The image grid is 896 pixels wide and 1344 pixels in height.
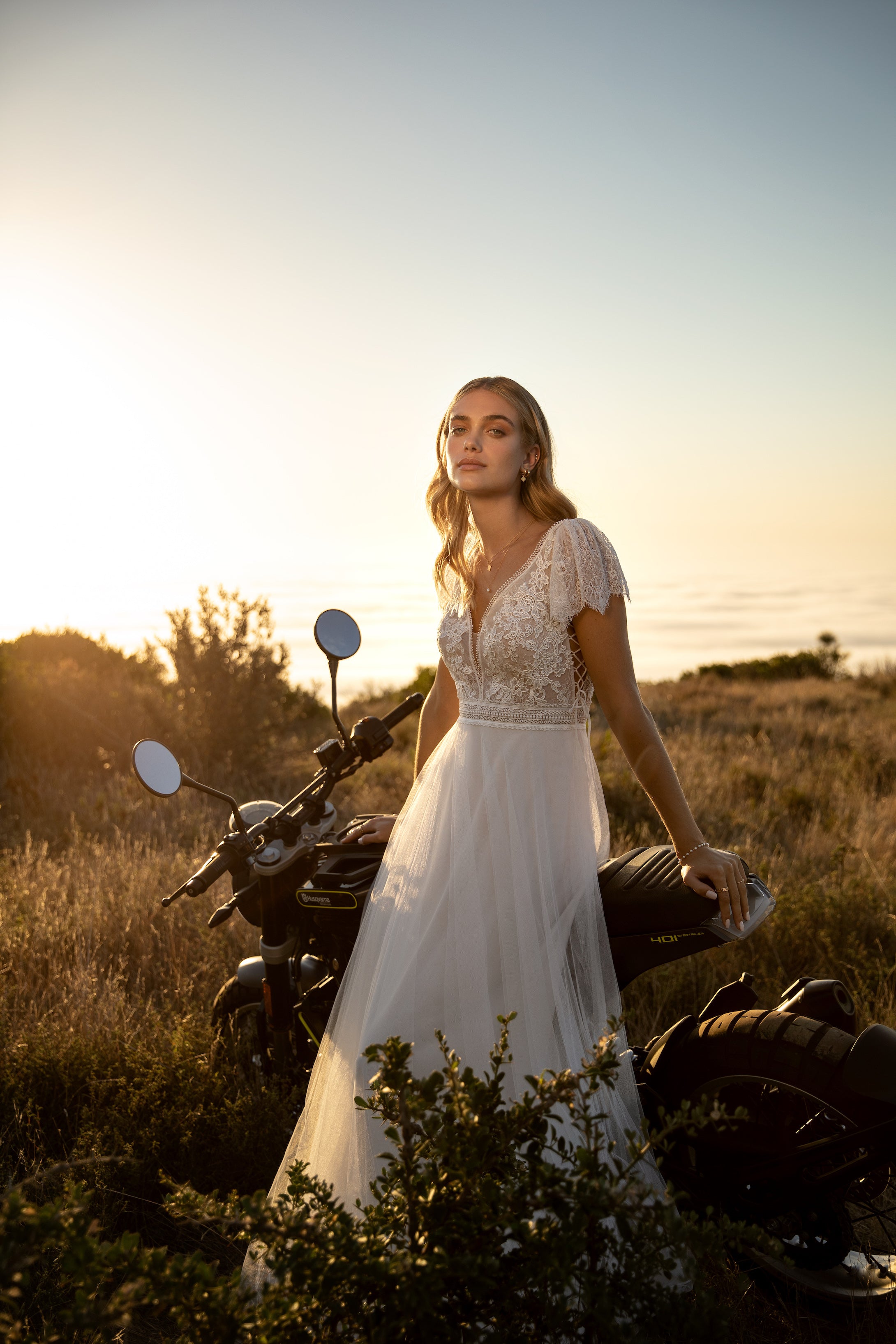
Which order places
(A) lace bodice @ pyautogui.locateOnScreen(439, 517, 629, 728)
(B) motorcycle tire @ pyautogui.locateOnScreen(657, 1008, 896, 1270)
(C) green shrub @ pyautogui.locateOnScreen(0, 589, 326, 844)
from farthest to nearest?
(C) green shrub @ pyautogui.locateOnScreen(0, 589, 326, 844) → (A) lace bodice @ pyautogui.locateOnScreen(439, 517, 629, 728) → (B) motorcycle tire @ pyautogui.locateOnScreen(657, 1008, 896, 1270)

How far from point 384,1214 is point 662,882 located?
1035 millimetres

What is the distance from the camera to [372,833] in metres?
2.79

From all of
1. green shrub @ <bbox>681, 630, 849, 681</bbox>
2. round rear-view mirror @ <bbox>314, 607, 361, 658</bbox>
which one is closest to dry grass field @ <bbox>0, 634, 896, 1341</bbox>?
round rear-view mirror @ <bbox>314, 607, 361, 658</bbox>

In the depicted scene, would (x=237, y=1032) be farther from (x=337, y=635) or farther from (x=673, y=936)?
(x=673, y=936)

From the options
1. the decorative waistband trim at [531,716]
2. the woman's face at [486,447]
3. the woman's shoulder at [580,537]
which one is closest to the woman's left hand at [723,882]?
the decorative waistband trim at [531,716]

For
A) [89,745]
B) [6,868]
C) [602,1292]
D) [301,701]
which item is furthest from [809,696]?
[602,1292]

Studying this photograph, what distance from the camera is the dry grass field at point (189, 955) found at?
307cm

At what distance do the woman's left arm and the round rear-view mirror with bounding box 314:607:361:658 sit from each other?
0.67m

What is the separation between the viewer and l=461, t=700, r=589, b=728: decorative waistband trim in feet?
8.36

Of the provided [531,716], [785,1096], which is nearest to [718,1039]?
[785,1096]

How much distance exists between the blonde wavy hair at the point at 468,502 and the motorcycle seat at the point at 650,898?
0.99m

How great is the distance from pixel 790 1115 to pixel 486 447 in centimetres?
204

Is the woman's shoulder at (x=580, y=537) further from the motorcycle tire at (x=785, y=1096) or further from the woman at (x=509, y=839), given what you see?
the motorcycle tire at (x=785, y=1096)

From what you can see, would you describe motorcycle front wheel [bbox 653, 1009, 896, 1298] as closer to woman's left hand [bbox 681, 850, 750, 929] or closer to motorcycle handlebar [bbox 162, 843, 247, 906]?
woman's left hand [bbox 681, 850, 750, 929]
